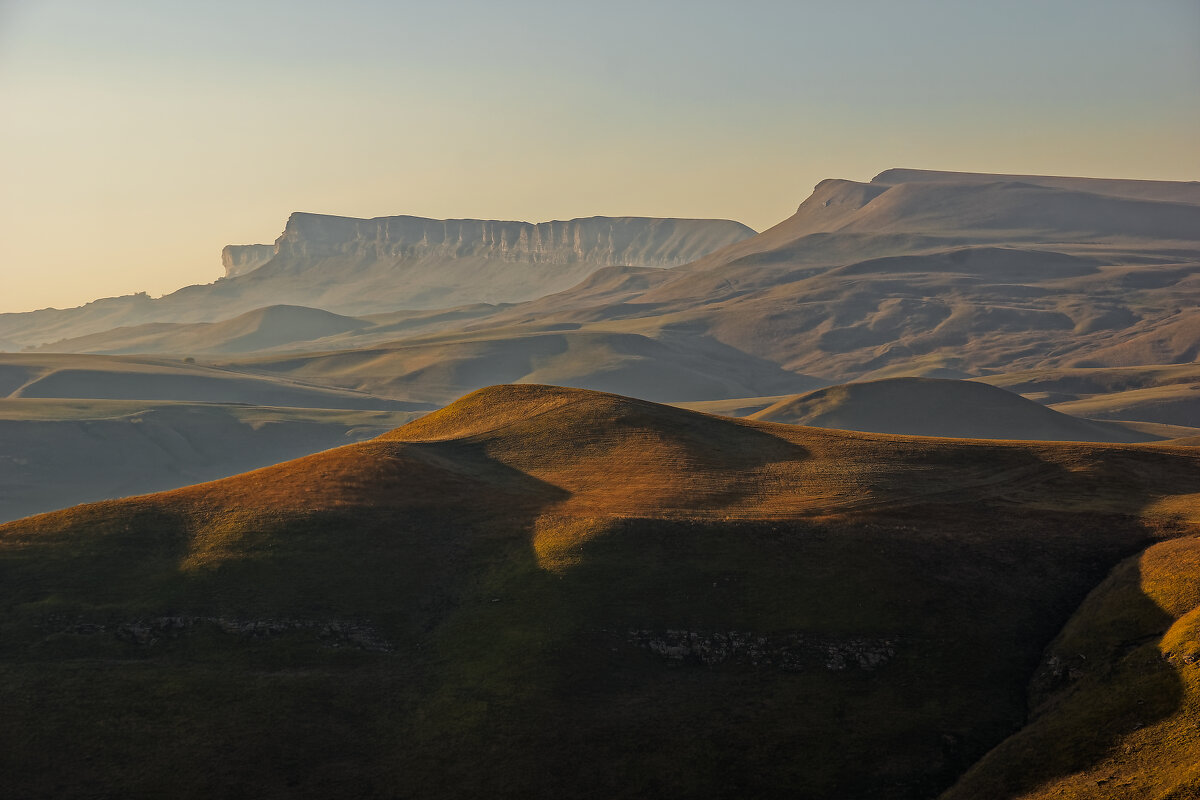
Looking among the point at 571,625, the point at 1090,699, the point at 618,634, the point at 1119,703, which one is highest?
the point at 571,625

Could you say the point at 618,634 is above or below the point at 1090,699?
above

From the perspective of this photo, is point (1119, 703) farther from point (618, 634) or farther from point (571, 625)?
point (571, 625)

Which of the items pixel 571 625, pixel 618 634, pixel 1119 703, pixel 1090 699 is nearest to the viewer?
pixel 1119 703

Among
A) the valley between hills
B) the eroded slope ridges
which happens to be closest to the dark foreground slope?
the valley between hills

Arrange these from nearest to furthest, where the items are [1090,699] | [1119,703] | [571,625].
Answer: [1119,703]
[1090,699]
[571,625]

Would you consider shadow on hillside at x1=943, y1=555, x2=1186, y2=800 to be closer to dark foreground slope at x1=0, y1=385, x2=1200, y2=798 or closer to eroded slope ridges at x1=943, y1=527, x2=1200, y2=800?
eroded slope ridges at x1=943, y1=527, x2=1200, y2=800

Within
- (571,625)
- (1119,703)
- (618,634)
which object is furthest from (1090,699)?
(571,625)

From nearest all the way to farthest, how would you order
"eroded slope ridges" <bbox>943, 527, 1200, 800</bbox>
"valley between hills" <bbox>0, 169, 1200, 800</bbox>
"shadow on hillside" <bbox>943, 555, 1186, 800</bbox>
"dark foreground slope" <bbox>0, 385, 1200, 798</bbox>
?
"eroded slope ridges" <bbox>943, 527, 1200, 800</bbox> < "shadow on hillside" <bbox>943, 555, 1186, 800</bbox> < "valley between hills" <bbox>0, 169, 1200, 800</bbox> < "dark foreground slope" <bbox>0, 385, 1200, 798</bbox>

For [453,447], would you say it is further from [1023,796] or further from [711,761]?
[1023,796]

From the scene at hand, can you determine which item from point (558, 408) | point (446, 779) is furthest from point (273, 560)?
point (558, 408)
